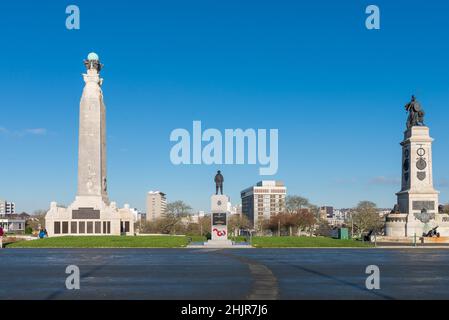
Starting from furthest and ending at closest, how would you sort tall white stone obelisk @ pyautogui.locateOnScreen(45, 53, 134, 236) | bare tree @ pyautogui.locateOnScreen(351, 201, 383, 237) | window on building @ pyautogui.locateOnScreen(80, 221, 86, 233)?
bare tree @ pyautogui.locateOnScreen(351, 201, 383, 237) < window on building @ pyautogui.locateOnScreen(80, 221, 86, 233) < tall white stone obelisk @ pyautogui.locateOnScreen(45, 53, 134, 236)

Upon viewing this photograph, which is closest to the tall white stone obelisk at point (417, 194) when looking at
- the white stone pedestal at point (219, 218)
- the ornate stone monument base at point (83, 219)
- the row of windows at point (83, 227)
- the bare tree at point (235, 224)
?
the white stone pedestal at point (219, 218)

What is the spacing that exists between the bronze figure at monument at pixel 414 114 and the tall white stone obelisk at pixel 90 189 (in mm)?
44038

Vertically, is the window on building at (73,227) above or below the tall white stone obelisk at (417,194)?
below

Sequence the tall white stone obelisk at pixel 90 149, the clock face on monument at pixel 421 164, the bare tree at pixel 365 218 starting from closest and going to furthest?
the clock face on monument at pixel 421 164
the tall white stone obelisk at pixel 90 149
the bare tree at pixel 365 218

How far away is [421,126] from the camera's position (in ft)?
236

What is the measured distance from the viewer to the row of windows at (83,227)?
8919 centimetres

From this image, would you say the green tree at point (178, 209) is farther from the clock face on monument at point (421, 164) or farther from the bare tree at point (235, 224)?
the clock face on monument at point (421, 164)

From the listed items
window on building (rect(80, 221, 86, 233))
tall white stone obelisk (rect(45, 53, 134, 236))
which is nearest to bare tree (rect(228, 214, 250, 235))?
tall white stone obelisk (rect(45, 53, 134, 236))

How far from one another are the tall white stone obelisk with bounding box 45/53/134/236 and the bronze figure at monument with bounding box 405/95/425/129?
1734 inches

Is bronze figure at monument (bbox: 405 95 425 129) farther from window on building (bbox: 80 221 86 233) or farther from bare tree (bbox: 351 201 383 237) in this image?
bare tree (bbox: 351 201 383 237)

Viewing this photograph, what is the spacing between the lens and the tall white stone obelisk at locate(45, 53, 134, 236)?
89.4 metres
